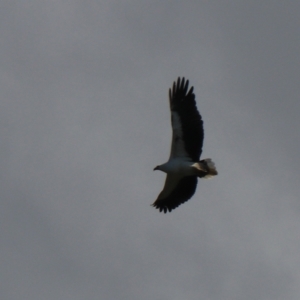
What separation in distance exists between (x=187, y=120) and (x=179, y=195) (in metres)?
2.75

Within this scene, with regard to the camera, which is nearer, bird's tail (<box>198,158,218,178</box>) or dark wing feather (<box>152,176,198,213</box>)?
bird's tail (<box>198,158,218,178</box>)

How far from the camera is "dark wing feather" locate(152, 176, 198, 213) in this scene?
3922cm

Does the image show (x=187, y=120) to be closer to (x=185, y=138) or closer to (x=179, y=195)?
(x=185, y=138)

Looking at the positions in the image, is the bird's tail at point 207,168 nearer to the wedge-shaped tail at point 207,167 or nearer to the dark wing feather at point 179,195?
the wedge-shaped tail at point 207,167

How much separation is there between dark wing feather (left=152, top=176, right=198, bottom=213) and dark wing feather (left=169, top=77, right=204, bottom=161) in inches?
46.0

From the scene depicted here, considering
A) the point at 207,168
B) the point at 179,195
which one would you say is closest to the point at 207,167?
the point at 207,168

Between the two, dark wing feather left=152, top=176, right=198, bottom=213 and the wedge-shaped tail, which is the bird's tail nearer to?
the wedge-shaped tail

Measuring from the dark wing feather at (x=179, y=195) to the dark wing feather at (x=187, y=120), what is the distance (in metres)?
1.17

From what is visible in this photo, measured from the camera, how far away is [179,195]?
130 feet

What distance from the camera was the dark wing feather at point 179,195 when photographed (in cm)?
3922

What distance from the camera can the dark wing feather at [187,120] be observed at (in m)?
38.0

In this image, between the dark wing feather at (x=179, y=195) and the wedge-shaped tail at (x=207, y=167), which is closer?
the wedge-shaped tail at (x=207, y=167)

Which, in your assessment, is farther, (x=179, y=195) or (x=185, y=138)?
(x=179, y=195)

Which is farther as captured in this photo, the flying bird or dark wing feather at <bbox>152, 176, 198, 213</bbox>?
dark wing feather at <bbox>152, 176, 198, 213</bbox>
